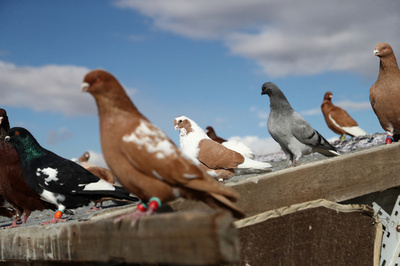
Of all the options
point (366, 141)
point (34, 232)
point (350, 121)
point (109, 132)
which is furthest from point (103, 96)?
point (350, 121)

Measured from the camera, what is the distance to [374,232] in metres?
4.60

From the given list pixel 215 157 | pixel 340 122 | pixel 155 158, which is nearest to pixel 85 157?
pixel 340 122

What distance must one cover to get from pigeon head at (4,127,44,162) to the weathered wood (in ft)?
8.07

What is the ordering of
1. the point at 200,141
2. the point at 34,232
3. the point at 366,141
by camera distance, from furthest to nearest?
the point at 366,141 → the point at 200,141 → the point at 34,232

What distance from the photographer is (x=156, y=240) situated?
2.21m

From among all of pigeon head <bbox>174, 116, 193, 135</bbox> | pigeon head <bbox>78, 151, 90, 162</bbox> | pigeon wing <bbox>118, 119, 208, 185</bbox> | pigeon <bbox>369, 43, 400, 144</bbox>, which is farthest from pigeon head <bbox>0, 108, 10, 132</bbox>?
pigeon head <bbox>78, 151, 90, 162</bbox>

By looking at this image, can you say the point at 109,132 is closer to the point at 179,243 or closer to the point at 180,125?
the point at 179,243

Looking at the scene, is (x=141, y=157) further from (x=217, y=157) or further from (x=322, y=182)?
(x=217, y=157)

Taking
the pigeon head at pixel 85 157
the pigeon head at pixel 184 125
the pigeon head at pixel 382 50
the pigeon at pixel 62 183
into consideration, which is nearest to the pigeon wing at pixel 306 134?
the pigeon head at pixel 382 50

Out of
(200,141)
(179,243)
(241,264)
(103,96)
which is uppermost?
(200,141)

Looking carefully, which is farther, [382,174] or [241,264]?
[382,174]

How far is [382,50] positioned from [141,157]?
18.4 ft

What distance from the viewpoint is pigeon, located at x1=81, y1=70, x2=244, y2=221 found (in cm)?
231

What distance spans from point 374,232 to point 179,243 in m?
3.11
